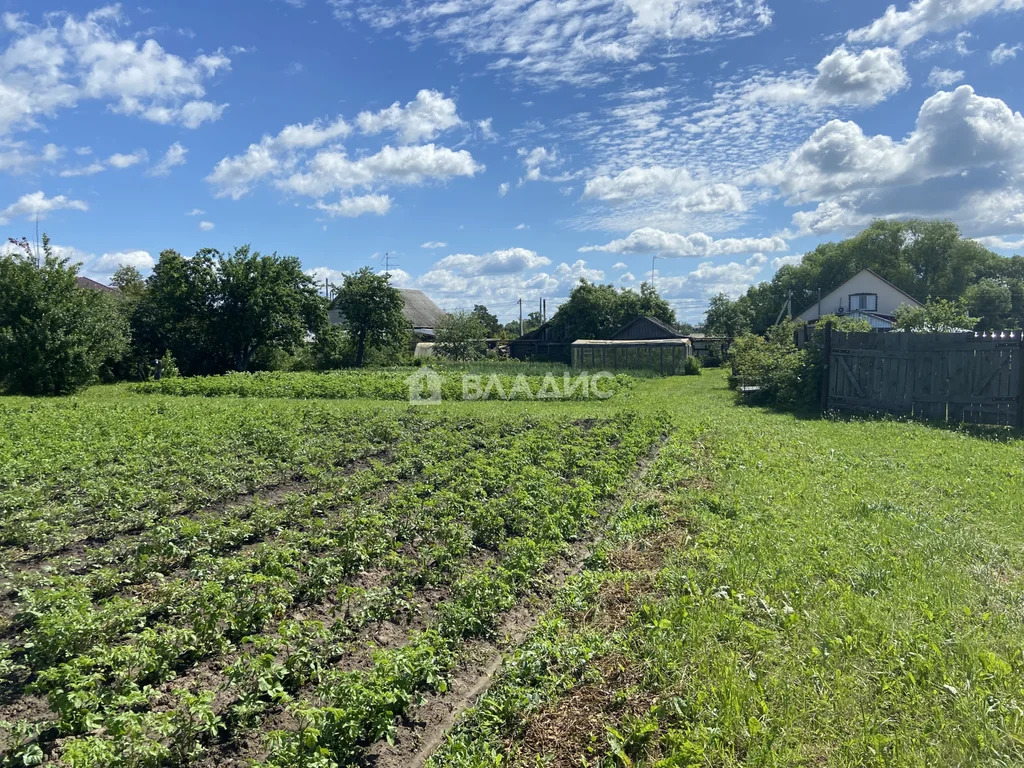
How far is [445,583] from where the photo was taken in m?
5.71

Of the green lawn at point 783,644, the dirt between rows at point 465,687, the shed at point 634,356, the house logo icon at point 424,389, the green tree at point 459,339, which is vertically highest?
the green tree at point 459,339

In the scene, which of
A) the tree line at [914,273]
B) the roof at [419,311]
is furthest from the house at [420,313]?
the tree line at [914,273]

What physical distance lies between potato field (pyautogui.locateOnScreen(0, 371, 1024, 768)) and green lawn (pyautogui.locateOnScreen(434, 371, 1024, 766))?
20 mm

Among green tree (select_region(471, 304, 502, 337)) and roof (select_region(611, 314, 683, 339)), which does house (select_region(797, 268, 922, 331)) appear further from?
green tree (select_region(471, 304, 502, 337))

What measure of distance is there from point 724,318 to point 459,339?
3180cm

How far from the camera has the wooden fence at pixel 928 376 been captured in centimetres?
1370

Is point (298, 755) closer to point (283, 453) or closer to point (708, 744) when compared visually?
point (708, 744)

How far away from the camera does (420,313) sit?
6512cm

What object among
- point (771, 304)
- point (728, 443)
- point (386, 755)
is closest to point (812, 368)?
point (728, 443)

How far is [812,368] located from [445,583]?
15.3 metres

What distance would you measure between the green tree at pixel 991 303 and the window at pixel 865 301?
11564 mm

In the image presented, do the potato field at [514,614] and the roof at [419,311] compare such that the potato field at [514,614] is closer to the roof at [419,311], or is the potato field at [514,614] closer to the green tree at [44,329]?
the green tree at [44,329]

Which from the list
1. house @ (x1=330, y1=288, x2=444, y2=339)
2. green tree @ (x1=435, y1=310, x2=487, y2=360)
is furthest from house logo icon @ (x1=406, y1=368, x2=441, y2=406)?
house @ (x1=330, y1=288, x2=444, y2=339)

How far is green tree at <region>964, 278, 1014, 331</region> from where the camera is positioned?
5856 centimetres
